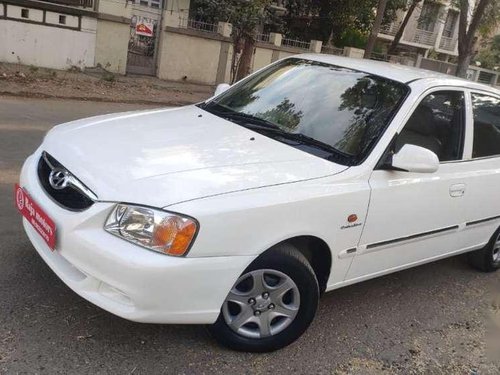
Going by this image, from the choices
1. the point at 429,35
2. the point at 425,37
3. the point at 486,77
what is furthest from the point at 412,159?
the point at 429,35

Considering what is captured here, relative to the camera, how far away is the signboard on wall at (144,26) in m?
17.2

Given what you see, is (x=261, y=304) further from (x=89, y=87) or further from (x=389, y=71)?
(x=89, y=87)

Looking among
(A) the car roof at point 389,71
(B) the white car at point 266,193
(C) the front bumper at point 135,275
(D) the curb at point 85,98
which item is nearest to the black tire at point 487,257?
(B) the white car at point 266,193

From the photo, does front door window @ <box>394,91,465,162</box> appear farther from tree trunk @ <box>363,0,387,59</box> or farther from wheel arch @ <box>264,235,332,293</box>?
tree trunk @ <box>363,0,387,59</box>

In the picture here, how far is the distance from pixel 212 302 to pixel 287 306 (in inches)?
22.5

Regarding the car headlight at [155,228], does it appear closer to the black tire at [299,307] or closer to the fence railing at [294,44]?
the black tire at [299,307]

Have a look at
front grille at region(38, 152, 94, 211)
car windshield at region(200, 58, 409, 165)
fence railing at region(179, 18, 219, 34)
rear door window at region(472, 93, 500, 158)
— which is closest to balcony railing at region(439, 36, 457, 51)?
fence railing at region(179, 18, 219, 34)

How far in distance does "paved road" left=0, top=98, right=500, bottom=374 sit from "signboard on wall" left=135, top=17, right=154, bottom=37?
1332cm

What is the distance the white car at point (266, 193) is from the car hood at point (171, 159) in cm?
1

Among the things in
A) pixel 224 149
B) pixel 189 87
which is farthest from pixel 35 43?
pixel 224 149

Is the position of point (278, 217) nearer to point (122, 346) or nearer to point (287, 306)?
point (287, 306)

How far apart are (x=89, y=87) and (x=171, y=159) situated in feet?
33.3

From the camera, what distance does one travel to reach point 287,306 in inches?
131

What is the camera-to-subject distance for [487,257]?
16.7ft
